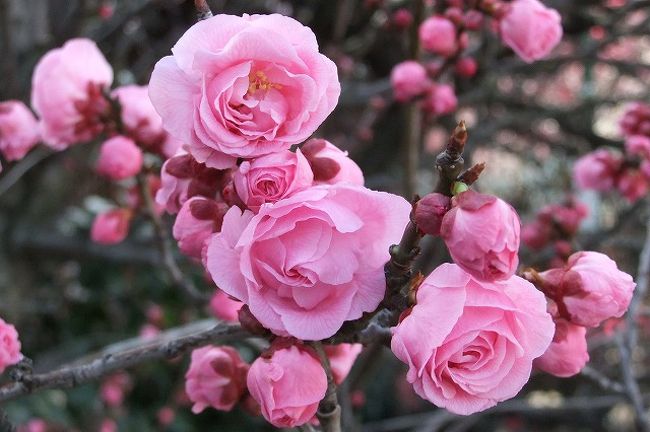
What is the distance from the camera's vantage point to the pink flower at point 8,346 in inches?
30.9

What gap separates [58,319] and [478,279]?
9.88ft

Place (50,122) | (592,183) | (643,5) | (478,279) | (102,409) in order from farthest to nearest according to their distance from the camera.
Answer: (102,409)
(643,5)
(592,183)
(50,122)
(478,279)

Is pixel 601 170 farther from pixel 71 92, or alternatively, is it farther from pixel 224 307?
pixel 71 92

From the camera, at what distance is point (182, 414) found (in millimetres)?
3121

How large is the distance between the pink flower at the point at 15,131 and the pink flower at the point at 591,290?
88 centimetres

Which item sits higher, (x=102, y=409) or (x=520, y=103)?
(x=520, y=103)

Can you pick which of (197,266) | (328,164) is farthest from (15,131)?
(197,266)

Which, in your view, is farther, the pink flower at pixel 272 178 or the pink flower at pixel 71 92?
the pink flower at pixel 71 92

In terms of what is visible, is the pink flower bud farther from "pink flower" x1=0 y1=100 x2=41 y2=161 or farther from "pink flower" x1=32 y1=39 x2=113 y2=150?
"pink flower" x1=0 y1=100 x2=41 y2=161

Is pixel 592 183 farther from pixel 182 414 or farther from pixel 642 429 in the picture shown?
pixel 182 414

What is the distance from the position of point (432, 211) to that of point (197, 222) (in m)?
0.27

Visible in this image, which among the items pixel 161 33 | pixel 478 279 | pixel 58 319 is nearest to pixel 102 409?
pixel 58 319

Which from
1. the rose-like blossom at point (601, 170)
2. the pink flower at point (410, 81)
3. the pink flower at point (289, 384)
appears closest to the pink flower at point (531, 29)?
the pink flower at point (410, 81)

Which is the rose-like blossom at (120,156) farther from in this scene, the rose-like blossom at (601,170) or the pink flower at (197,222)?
the rose-like blossom at (601,170)
